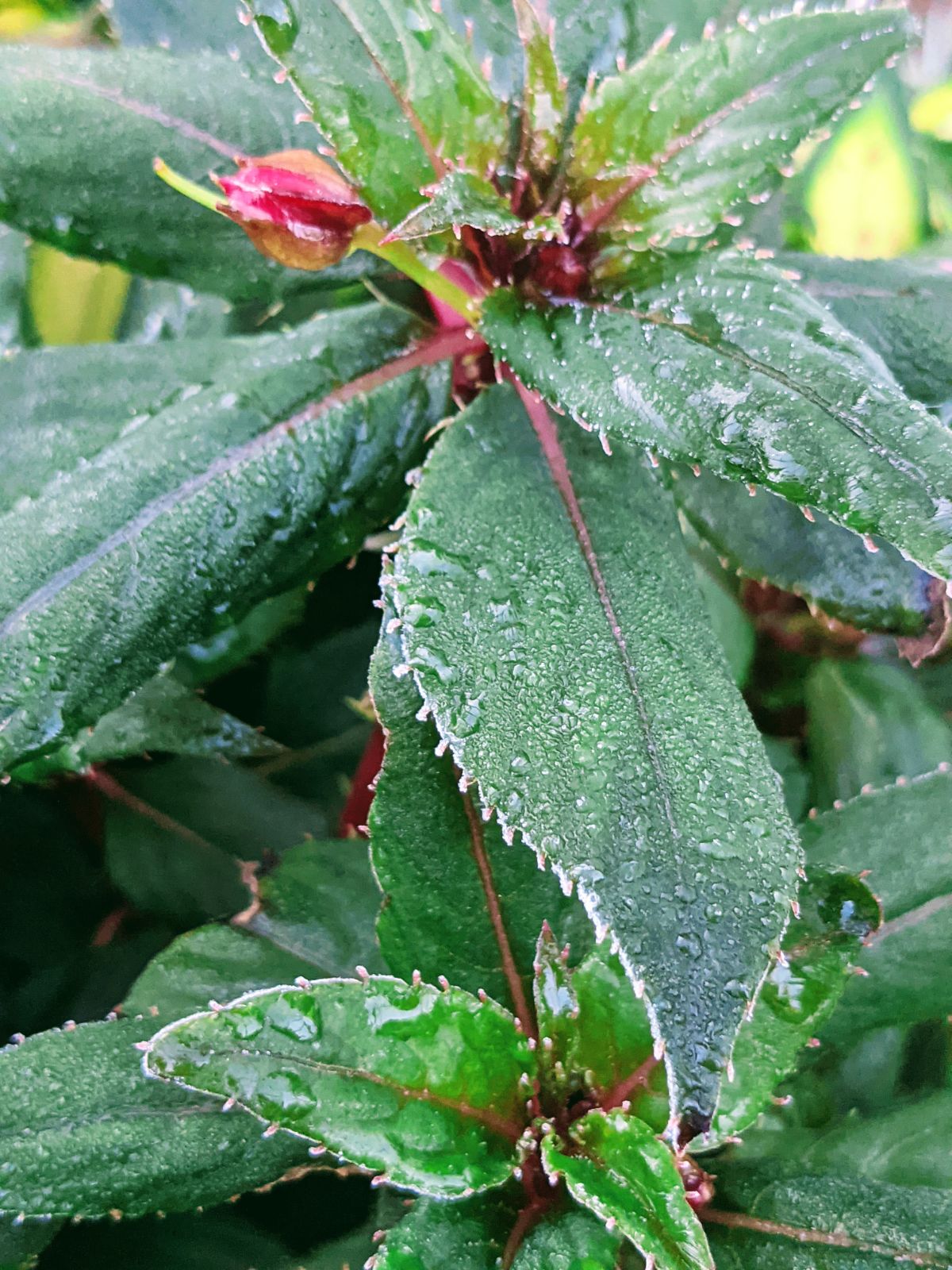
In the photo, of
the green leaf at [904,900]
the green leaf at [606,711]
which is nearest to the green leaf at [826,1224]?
the green leaf at [904,900]

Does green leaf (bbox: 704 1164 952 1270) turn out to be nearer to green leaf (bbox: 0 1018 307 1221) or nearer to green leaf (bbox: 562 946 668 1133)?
green leaf (bbox: 562 946 668 1133)

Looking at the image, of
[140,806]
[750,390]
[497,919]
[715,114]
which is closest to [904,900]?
[497,919]

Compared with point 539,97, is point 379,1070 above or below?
below

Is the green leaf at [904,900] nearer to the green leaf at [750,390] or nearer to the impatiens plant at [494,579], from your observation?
the impatiens plant at [494,579]

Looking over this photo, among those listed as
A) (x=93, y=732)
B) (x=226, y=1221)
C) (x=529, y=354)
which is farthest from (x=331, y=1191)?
(x=529, y=354)

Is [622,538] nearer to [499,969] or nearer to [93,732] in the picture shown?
[499,969]

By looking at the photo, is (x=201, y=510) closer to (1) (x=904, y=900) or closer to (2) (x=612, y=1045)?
(2) (x=612, y=1045)
